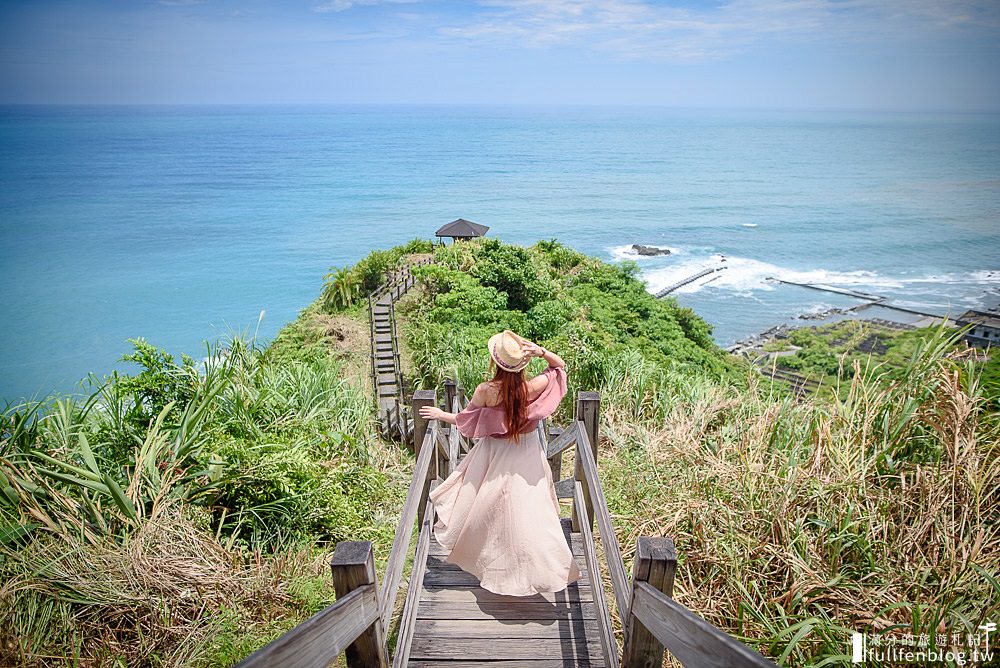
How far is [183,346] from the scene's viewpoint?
55125 millimetres

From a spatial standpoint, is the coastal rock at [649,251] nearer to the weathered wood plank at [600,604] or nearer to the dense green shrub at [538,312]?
the dense green shrub at [538,312]

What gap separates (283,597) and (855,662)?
11.6 feet

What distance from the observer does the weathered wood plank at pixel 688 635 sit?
56.9 inches

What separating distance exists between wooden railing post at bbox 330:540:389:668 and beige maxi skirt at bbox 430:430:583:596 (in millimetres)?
1195

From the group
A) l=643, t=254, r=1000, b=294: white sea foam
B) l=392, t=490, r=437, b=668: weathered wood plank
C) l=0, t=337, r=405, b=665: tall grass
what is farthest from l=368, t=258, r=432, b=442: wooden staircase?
l=643, t=254, r=1000, b=294: white sea foam

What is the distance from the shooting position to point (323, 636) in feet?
5.91

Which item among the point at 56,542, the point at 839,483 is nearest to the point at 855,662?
the point at 839,483

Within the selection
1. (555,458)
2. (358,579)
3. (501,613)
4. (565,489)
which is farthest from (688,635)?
(555,458)

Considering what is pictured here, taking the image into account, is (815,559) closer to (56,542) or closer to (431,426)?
Result: (431,426)

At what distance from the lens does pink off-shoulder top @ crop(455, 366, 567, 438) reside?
3500 mm

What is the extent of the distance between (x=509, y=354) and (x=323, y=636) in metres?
1.84

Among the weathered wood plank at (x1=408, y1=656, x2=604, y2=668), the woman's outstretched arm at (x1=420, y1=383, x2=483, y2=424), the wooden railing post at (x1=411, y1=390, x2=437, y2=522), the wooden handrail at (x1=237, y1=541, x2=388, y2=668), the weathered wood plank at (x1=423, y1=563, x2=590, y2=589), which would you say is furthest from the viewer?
the wooden railing post at (x1=411, y1=390, x2=437, y2=522)

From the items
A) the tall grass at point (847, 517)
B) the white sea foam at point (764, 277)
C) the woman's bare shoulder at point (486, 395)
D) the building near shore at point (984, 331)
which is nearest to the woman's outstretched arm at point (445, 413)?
the woman's bare shoulder at point (486, 395)

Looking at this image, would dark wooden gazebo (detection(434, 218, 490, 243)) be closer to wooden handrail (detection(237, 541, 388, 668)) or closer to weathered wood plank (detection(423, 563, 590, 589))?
weathered wood plank (detection(423, 563, 590, 589))
